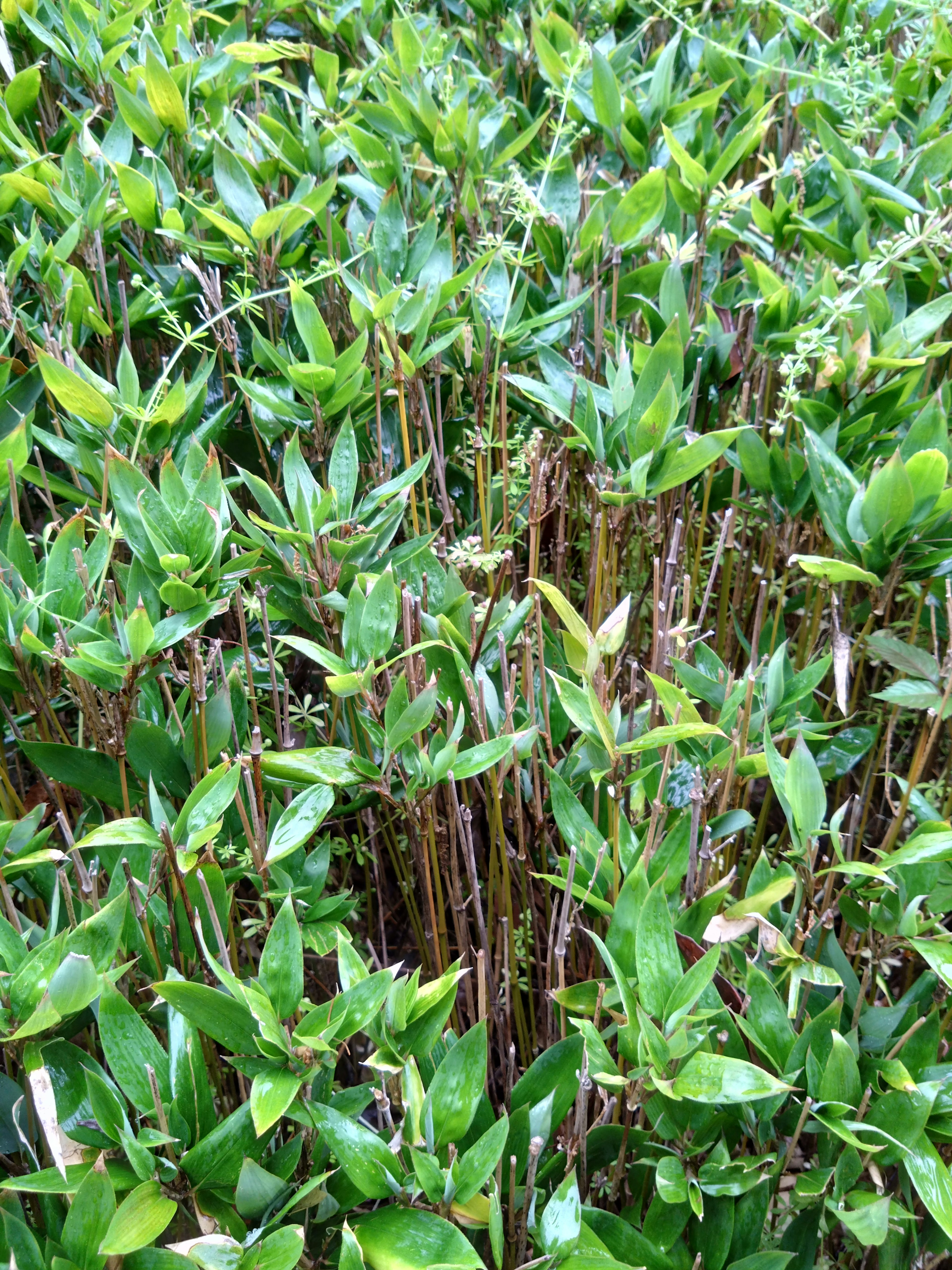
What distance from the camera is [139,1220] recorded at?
64 centimetres

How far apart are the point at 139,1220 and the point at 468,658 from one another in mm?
512

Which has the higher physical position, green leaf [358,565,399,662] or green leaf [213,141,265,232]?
green leaf [213,141,265,232]

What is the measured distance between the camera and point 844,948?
3.35 feet

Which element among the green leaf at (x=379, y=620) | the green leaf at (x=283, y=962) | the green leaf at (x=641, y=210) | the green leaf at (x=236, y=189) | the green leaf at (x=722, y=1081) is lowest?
the green leaf at (x=722, y=1081)

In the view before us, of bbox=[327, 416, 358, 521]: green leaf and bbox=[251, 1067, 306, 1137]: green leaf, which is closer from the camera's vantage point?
bbox=[251, 1067, 306, 1137]: green leaf

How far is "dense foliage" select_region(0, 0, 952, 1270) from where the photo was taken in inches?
27.7

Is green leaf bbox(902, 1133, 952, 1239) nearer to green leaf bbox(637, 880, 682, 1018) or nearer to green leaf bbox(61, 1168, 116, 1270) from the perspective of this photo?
green leaf bbox(637, 880, 682, 1018)

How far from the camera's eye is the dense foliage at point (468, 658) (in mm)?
704

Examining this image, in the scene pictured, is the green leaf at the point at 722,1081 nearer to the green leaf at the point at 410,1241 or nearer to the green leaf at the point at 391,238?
the green leaf at the point at 410,1241

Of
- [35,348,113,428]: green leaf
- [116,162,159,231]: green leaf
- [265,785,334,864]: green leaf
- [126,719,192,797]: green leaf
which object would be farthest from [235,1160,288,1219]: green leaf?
[116,162,159,231]: green leaf

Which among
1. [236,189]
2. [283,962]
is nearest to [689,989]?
[283,962]

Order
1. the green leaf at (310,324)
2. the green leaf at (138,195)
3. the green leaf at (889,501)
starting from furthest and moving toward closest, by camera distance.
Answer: the green leaf at (138,195)
the green leaf at (310,324)
the green leaf at (889,501)

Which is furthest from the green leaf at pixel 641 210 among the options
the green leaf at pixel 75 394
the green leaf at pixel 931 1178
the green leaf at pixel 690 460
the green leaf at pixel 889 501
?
the green leaf at pixel 931 1178

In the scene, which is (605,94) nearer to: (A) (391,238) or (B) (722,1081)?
(A) (391,238)
